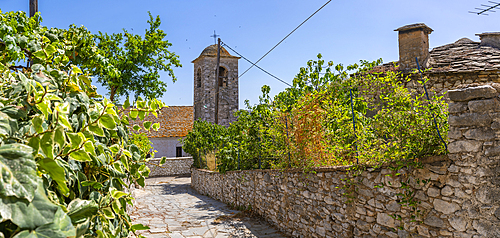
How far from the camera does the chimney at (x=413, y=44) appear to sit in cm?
954

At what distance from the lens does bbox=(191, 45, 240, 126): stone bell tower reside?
2256cm

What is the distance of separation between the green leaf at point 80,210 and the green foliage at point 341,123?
3.31 metres

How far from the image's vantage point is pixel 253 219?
7797 mm

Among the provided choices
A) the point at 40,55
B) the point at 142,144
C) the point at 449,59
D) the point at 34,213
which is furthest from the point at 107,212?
the point at 449,59

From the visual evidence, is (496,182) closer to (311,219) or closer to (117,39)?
(311,219)

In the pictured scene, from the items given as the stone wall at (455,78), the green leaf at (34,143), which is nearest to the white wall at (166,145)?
the stone wall at (455,78)

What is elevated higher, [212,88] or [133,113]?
[212,88]

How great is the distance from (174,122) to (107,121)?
27.1 metres

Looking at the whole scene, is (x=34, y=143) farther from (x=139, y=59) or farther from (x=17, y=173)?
(x=139, y=59)

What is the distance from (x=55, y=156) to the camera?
112 cm

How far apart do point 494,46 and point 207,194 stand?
10822mm

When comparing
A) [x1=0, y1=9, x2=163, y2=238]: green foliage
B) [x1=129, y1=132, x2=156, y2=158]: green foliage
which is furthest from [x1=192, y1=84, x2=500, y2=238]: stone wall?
[x1=0, y1=9, x2=163, y2=238]: green foliage

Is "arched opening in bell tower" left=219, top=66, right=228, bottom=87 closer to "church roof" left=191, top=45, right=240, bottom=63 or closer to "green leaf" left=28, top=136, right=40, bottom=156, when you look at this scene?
"church roof" left=191, top=45, right=240, bottom=63

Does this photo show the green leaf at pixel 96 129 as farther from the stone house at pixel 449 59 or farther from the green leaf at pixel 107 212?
the stone house at pixel 449 59
